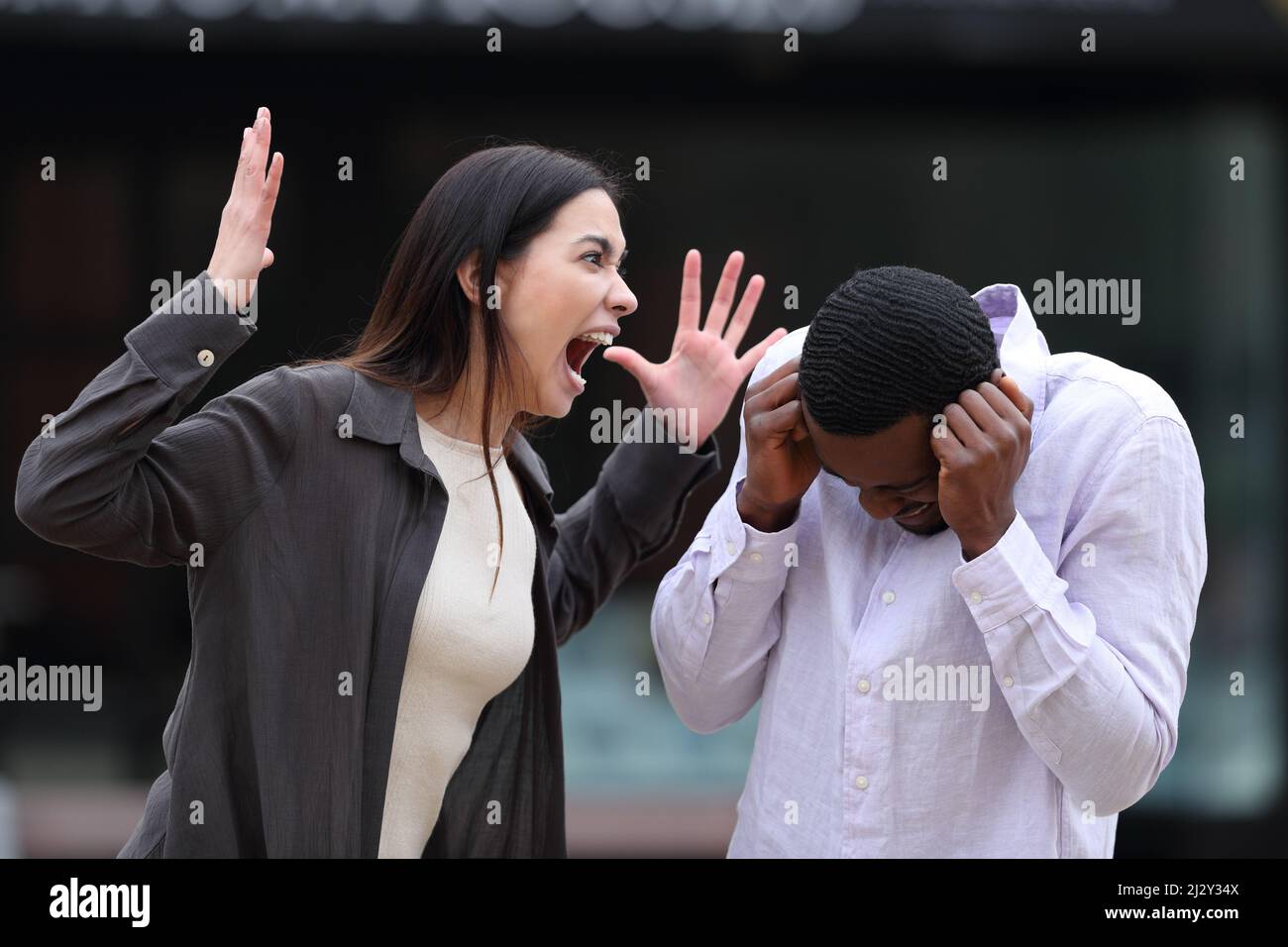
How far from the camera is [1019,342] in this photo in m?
2.17

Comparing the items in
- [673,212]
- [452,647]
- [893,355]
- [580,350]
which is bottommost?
[452,647]

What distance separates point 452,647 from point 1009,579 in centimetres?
90

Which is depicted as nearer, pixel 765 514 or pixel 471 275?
pixel 765 514

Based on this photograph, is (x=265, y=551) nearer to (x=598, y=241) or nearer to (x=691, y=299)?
(x=598, y=241)

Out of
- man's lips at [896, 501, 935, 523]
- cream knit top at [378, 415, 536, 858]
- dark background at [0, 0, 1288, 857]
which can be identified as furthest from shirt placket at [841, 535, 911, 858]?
dark background at [0, 0, 1288, 857]

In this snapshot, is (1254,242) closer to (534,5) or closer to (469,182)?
(534,5)

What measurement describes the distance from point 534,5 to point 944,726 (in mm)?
4910

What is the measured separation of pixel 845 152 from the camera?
21.5ft

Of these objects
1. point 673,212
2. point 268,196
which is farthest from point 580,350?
point 673,212

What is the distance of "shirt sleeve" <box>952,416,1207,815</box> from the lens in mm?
1900

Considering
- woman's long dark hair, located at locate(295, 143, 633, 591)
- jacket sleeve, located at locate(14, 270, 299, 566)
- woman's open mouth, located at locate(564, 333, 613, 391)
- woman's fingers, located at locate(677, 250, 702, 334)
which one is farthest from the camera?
woman's fingers, located at locate(677, 250, 702, 334)

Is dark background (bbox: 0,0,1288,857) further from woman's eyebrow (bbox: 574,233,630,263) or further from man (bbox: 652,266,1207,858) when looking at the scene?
man (bbox: 652,266,1207,858)

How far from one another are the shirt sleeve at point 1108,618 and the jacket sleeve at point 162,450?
3.55 feet

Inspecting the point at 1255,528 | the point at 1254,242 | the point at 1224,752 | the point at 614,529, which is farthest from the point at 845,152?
the point at 614,529
